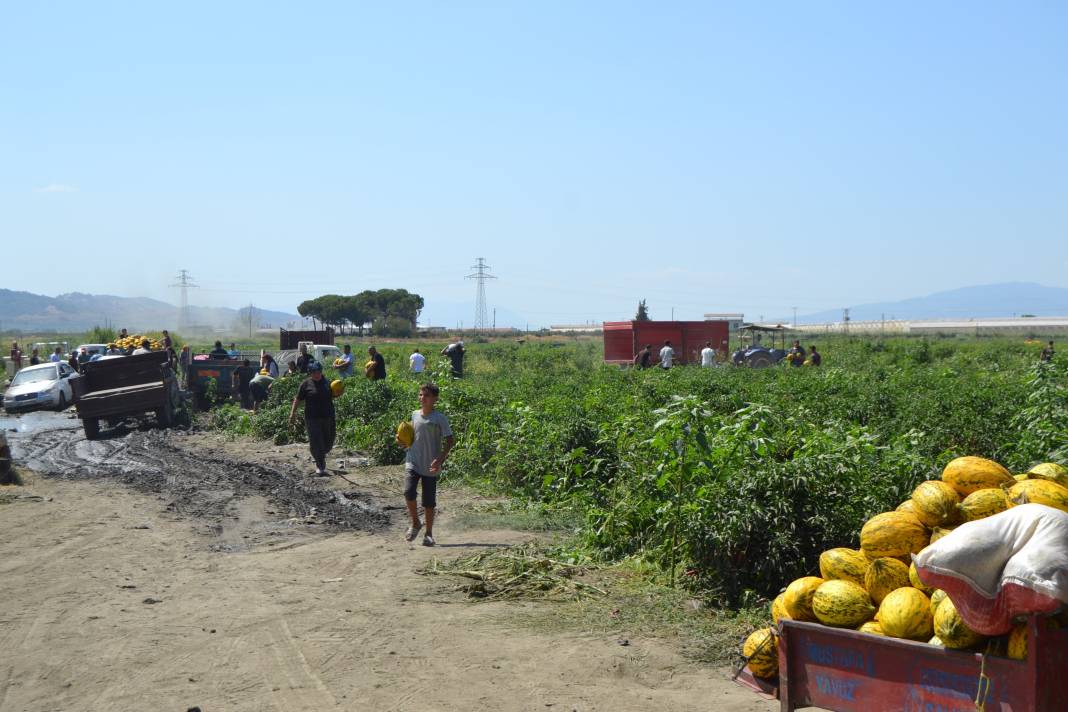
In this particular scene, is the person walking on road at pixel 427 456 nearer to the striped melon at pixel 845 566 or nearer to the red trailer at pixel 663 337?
the striped melon at pixel 845 566

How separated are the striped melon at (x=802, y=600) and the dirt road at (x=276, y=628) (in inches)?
35.7

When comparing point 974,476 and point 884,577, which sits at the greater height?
point 974,476

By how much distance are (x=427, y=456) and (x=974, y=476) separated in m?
Answer: 6.52

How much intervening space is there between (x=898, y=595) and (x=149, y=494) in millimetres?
11716

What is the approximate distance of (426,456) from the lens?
34.1ft

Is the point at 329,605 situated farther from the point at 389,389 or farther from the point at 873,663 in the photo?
the point at 389,389

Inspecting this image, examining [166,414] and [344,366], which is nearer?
[344,366]

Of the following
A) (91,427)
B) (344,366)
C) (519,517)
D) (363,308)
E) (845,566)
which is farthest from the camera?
(363,308)

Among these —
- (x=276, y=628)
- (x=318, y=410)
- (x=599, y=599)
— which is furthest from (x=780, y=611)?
(x=318, y=410)

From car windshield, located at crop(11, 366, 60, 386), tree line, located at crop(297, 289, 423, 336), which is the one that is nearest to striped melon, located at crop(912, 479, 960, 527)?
car windshield, located at crop(11, 366, 60, 386)

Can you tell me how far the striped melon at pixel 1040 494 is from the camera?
4.44 metres

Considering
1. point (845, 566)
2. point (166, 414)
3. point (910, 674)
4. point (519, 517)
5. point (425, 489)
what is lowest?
point (519, 517)

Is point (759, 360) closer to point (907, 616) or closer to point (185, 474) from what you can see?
point (185, 474)

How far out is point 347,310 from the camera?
393ft
